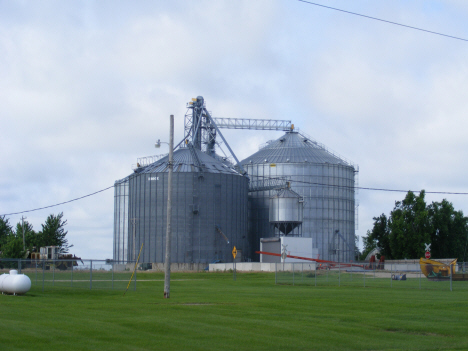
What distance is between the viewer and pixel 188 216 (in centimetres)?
9156

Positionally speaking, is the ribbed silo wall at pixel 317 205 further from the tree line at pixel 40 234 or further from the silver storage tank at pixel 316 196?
the tree line at pixel 40 234

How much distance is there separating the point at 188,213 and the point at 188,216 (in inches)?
17.8

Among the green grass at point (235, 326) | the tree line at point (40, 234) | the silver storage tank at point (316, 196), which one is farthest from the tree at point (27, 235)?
the green grass at point (235, 326)

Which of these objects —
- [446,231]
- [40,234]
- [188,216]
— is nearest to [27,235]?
[40,234]

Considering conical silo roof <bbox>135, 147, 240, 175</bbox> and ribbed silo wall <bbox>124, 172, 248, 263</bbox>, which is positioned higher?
conical silo roof <bbox>135, 147, 240, 175</bbox>

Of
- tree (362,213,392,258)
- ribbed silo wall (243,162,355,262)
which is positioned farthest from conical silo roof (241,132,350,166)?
tree (362,213,392,258)

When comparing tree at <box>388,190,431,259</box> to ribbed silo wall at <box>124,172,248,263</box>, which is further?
tree at <box>388,190,431,259</box>

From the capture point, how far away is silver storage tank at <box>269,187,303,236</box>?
318 ft

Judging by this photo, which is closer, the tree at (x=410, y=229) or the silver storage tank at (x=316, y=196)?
the tree at (x=410, y=229)

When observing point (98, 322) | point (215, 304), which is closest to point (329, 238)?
point (215, 304)

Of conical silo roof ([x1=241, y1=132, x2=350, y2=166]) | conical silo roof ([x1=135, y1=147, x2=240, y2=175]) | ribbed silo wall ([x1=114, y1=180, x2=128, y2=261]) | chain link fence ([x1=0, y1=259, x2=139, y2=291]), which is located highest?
conical silo roof ([x1=241, y1=132, x2=350, y2=166])

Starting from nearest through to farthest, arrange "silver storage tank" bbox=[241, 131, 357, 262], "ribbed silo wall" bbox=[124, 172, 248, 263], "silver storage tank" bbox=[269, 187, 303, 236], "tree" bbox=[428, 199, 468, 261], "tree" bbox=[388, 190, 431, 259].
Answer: "ribbed silo wall" bbox=[124, 172, 248, 263] < "silver storage tank" bbox=[269, 187, 303, 236] < "tree" bbox=[388, 190, 431, 259] < "silver storage tank" bbox=[241, 131, 357, 262] < "tree" bbox=[428, 199, 468, 261]

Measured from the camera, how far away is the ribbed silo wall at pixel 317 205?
105 meters

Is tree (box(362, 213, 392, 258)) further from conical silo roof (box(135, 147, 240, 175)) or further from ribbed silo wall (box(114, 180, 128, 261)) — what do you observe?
ribbed silo wall (box(114, 180, 128, 261))
